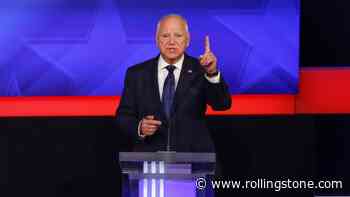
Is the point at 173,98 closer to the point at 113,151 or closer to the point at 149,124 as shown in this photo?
the point at 149,124

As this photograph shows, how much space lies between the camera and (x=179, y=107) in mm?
3592

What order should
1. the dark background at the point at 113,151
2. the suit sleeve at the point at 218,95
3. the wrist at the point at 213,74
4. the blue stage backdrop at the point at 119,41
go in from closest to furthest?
the wrist at the point at 213,74 < the suit sleeve at the point at 218,95 < the dark background at the point at 113,151 < the blue stage backdrop at the point at 119,41

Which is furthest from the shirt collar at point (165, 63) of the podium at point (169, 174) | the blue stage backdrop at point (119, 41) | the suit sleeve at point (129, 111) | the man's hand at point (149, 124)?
the blue stage backdrop at point (119, 41)

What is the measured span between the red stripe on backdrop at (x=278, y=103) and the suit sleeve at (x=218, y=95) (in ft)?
4.43

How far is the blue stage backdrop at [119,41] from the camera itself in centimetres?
503

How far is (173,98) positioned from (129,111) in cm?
26

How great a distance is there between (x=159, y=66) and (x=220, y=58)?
1.34 metres

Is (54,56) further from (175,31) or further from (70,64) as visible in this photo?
(175,31)

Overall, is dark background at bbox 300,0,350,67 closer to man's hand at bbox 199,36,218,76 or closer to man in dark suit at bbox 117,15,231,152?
man in dark suit at bbox 117,15,231,152

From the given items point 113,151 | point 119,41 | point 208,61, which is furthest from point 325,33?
point 208,61

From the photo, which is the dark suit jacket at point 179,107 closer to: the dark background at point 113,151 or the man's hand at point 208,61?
the man's hand at point 208,61

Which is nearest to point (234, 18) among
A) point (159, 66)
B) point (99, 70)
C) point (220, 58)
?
point (220, 58)

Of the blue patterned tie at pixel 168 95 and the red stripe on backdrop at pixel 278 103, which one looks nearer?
the blue patterned tie at pixel 168 95

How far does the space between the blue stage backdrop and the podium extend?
2120 mm
